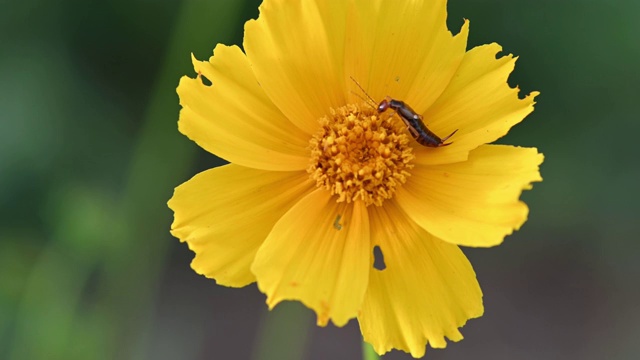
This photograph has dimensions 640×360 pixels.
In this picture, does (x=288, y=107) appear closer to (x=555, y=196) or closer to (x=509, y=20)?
(x=509, y=20)

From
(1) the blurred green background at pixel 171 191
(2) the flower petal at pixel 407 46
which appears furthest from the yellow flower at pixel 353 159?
(1) the blurred green background at pixel 171 191

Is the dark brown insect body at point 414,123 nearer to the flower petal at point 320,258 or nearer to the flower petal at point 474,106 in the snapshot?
the flower petal at point 474,106

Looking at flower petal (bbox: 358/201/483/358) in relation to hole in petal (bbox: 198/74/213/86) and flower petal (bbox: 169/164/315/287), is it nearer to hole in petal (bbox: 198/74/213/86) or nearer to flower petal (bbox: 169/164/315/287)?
flower petal (bbox: 169/164/315/287)

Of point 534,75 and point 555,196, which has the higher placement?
point 534,75

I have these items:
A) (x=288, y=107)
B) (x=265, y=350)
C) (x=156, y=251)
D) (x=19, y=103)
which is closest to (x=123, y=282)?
(x=156, y=251)

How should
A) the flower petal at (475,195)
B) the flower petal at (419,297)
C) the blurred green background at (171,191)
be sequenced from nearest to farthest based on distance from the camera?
the flower petal at (475,195) → the flower petal at (419,297) → the blurred green background at (171,191)

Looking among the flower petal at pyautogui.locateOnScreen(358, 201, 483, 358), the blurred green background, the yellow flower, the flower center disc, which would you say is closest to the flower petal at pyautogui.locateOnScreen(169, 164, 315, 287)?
the yellow flower

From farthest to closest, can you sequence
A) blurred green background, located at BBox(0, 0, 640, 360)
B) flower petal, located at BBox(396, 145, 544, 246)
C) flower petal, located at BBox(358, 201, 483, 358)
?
blurred green background, located at BBox(0, 0, 640, 360) → flower petal, located at BBox(358, 201, 483, 358) → flower petal, located at BBox(396, 145, 544, 246)
